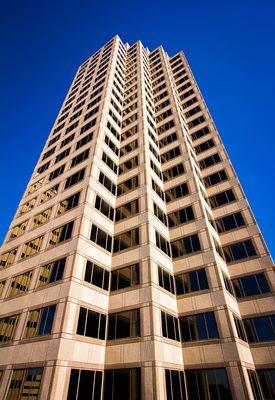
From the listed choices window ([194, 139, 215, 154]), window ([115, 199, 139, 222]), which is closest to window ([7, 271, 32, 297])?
window ([115, 199, 139, 222])

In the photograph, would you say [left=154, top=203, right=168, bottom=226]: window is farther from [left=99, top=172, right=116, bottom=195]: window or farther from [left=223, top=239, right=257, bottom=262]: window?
[left=223, top=239, right=257, bottom=262]: window

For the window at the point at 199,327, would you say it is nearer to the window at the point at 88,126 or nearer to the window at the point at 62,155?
the window at the point at 62,155

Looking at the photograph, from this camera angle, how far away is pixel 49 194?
111ft

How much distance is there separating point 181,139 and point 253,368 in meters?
28.7

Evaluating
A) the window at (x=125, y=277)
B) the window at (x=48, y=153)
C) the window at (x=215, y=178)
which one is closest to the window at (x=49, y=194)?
the window at (x=48, y=153)

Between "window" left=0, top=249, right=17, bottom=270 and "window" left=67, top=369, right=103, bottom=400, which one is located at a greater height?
"window" left=0, top=249, right=17, bottom=270

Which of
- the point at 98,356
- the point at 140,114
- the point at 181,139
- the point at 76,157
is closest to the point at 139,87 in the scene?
the point at 140,114

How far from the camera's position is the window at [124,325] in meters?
21.1

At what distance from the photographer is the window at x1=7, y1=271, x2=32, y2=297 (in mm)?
24766

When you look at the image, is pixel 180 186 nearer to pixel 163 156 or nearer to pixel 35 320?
pixel 163 156

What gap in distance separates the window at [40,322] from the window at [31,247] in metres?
7.47

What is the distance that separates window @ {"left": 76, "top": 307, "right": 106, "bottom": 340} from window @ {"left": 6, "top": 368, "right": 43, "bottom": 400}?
12.1 ft

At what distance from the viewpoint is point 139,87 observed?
49594mm

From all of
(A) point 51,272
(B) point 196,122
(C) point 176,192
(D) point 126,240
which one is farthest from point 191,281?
(B) point 196,122
